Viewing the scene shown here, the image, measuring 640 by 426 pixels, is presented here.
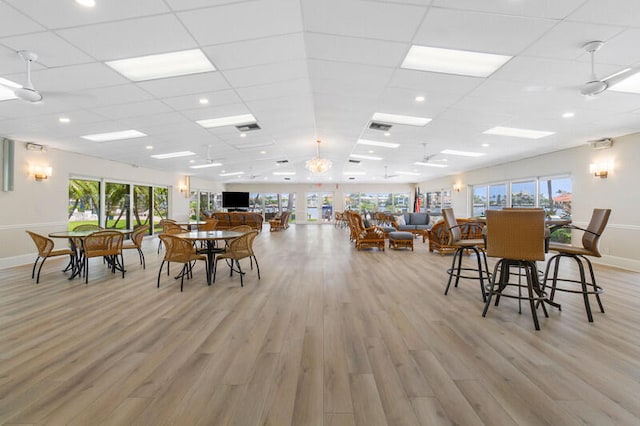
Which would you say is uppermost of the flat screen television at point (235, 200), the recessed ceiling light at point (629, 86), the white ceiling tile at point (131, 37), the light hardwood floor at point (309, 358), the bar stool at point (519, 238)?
the white ceiling tile at point (131, 37)

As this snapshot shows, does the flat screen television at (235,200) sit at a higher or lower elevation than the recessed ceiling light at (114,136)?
lower

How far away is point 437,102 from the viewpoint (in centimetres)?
434

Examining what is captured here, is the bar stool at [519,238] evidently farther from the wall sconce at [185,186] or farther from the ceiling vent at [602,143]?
Answer: the wall sconce at [185,186]

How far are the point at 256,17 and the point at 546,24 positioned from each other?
2.63 metres

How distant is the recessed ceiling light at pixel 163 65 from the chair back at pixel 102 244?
2559mm

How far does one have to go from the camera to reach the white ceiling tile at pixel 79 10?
2.09 m

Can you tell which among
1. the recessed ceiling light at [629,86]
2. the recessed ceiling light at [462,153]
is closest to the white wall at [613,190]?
the recessed ceiling light at [462,153]

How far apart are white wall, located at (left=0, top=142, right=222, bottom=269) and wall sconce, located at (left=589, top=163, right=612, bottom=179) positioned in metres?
11.8

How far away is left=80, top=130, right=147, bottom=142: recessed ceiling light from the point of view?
17.7ft

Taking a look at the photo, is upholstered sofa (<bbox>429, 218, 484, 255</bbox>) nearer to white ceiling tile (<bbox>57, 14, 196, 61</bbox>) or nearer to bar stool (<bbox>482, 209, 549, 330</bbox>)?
bar stool (<bbox>482, 209, 549, 330</bbox>)

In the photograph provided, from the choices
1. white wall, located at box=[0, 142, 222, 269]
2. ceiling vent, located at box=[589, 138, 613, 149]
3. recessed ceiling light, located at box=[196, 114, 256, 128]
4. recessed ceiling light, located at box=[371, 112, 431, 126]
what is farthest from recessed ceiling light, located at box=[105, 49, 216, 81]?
ceiling vent, located at box=[589, 138, 613, 149]

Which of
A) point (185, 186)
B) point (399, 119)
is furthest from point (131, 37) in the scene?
point (185, 186)

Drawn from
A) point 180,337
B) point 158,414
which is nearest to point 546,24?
point 158,414

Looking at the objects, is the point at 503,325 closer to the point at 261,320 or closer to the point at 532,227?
the point at 532,227
